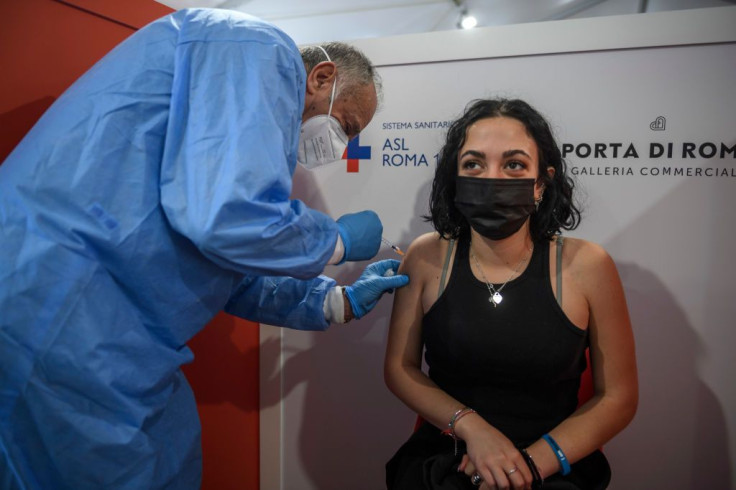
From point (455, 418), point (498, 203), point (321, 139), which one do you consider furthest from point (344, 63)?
point (455, 418)

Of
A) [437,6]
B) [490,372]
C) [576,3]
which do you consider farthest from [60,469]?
[576,3]

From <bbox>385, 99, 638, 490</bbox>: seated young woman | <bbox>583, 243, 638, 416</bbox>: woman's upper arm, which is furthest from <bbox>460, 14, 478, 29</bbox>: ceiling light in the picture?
<bbox>583, 243, 638, 416</bbox>: woman's upper arm

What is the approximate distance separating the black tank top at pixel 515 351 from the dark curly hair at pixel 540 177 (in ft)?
0.43

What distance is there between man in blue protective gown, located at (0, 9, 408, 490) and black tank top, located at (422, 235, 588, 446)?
0.48 m

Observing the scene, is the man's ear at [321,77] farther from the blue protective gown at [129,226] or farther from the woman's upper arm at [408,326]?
the woman's upper arm at [408,326]

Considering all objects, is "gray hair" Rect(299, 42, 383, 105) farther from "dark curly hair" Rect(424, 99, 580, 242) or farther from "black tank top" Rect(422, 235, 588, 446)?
"black tank top" Rect(422, 235, 588, 446)

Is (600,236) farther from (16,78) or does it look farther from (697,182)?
(16,78)

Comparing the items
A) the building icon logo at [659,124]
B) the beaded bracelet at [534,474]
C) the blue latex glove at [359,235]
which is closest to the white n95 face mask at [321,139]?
the blue latex glove at [359,235]

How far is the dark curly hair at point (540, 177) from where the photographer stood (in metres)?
1.28

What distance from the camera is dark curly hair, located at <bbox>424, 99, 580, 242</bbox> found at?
4.19 ft

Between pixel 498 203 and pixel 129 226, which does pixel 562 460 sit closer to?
pixel 498 203

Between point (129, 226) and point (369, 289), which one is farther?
point (369, 289)

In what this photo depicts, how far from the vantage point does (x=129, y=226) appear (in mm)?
870

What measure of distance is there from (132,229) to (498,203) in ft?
2.77
